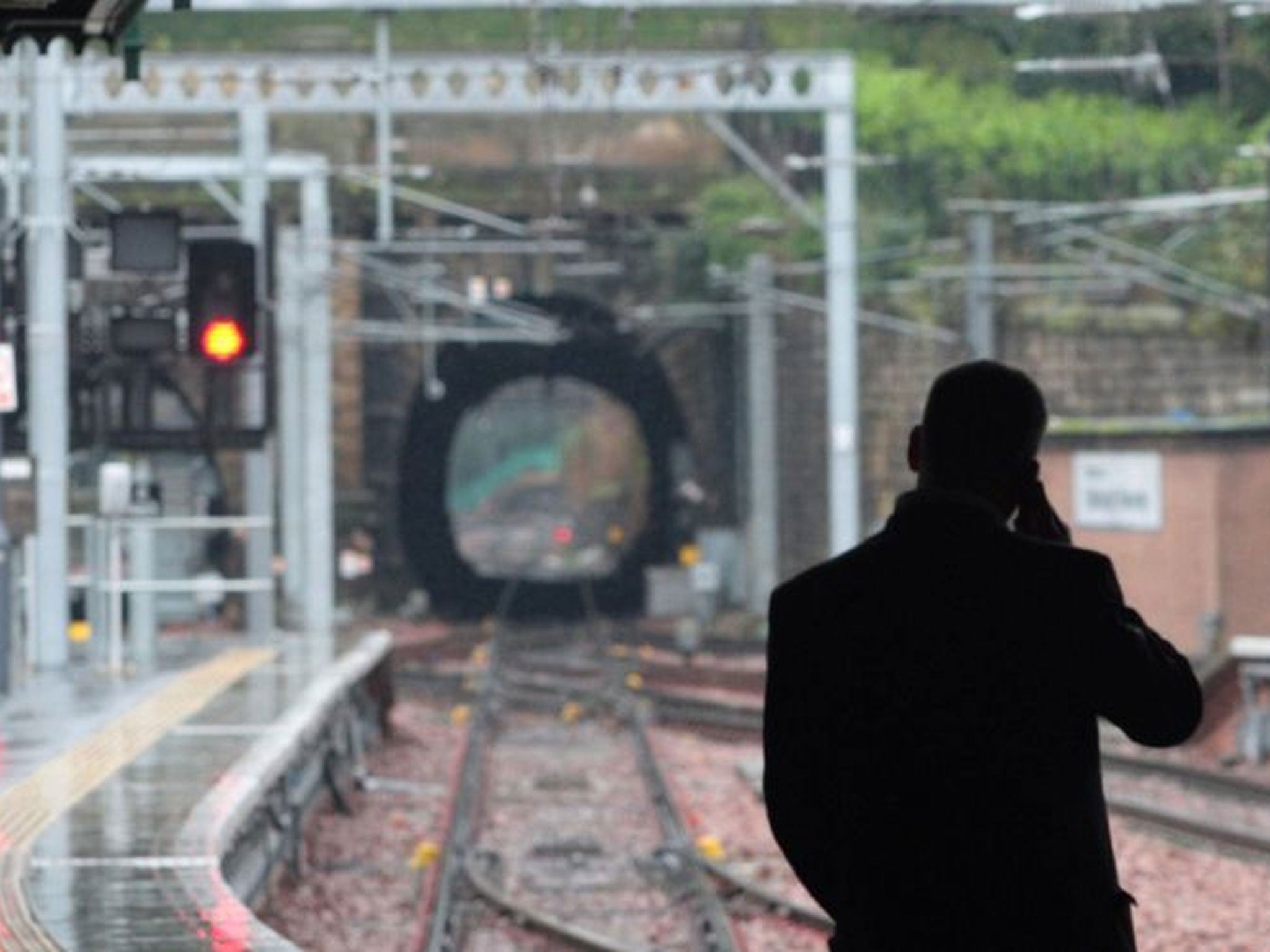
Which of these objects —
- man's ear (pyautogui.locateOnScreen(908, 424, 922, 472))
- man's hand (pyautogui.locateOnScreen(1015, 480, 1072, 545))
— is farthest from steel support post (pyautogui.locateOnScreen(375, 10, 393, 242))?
man's hand (pyautogui.locateOnScreen(1015, 480, 1072, 545))

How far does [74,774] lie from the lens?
14383mm

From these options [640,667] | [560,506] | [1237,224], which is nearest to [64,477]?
[640,667]

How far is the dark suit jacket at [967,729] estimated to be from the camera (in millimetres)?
4320

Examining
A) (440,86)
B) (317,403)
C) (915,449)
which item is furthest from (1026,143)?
(915,449)

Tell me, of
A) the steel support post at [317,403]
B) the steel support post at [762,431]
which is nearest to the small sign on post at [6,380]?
the steel support post at [317,403]

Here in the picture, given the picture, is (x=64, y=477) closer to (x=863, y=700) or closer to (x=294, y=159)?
(x=294, y=159)

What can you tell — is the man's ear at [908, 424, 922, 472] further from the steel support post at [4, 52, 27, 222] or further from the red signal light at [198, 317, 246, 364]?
the steel support post at [4, 52, 27, 222]

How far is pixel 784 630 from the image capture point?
4488mm

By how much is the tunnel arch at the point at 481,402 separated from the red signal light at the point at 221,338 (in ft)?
97.2

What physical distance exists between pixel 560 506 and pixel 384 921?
246 feet

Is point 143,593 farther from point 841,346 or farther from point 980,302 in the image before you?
point 980,302

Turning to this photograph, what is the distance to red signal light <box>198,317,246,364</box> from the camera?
67.6 ft

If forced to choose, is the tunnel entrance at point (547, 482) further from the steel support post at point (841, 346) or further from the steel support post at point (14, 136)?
the steel support post at point (14, 136)

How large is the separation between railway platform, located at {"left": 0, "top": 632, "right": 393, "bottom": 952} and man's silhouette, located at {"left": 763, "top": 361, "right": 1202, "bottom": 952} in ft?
14.6
